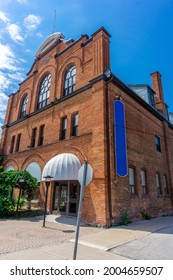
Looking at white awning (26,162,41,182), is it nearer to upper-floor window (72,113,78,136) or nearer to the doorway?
the doorway

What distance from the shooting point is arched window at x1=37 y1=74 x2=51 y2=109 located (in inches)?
723

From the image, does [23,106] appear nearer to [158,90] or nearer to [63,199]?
[63,199]

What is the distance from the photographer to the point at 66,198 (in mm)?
12297

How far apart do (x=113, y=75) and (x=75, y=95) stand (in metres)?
3.49

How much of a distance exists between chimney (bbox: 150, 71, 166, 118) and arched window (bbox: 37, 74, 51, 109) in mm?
12887

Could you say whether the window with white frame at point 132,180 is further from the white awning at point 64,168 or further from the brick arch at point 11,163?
the brick arch at point 11,163

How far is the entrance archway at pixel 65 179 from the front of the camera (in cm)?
1119

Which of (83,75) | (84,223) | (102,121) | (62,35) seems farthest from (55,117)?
(62,35)

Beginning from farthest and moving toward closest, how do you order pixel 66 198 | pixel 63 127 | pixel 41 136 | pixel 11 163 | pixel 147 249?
pixel 11 163, pixel 41 136, pixel 63 127, pixel 66 198, pixel 147 249

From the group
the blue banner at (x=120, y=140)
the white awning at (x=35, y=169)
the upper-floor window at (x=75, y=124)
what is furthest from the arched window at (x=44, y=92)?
the blue banner at (x=120, y=140)

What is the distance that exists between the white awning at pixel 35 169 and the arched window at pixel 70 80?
6971mm

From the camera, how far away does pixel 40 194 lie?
1434 cm

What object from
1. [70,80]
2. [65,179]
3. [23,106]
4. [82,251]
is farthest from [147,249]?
[23,106]

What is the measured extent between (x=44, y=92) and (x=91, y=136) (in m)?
10.1
